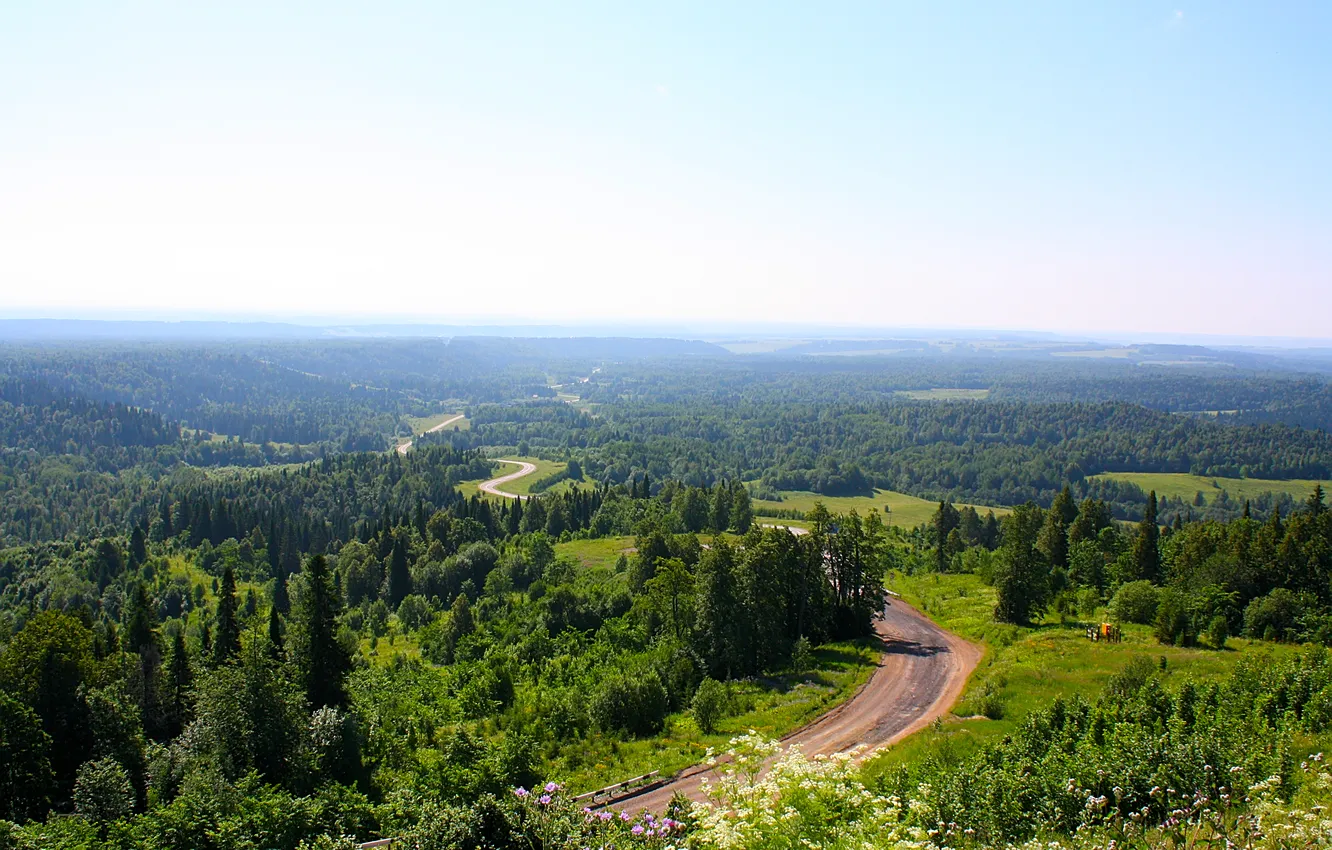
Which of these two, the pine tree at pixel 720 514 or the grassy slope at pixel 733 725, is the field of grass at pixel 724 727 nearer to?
the grassy slope at pixel 733 725

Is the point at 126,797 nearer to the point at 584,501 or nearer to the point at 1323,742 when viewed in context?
the point at 1323,742

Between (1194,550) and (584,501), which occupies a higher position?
(1194,550)

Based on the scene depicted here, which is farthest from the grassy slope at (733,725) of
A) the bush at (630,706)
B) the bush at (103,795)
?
the bush at (103,795)

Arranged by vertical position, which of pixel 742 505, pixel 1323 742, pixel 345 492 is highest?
pixel 1323 742

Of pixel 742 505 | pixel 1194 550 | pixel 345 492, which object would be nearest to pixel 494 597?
pixel 742 505

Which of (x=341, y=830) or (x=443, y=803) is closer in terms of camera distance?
(x=443, y=803)

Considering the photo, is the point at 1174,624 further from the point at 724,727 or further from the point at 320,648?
the point at 320,648
